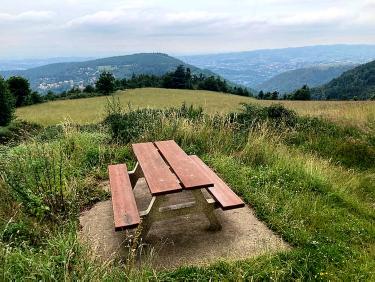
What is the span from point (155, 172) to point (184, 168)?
0.34m

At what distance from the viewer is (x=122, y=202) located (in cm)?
423

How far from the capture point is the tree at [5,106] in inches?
1012

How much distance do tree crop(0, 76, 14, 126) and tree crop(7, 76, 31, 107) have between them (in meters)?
14.1

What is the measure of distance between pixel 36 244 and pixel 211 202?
6.29 feet

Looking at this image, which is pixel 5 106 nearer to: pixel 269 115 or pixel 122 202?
pixel 269 115

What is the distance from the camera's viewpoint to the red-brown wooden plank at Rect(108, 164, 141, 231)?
3.72 meters

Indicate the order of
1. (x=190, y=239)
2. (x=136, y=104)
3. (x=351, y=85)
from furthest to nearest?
(x=351, y=85) → (x=136, y=104) → (x=190, y=239)

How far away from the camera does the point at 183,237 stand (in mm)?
4402

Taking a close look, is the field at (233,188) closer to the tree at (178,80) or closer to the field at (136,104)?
the field at (136,104)

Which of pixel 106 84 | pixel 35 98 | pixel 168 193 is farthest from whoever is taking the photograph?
pixel 106 84

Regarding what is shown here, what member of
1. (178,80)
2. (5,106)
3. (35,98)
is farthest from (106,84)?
(5,106)

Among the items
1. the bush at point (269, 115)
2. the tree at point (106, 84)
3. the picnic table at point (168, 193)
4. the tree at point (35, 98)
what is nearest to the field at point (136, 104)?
the tree at point (35, 98)

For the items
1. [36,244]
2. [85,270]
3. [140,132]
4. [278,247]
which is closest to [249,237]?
[278,247]

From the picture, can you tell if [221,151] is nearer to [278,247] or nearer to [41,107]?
[278,247]
